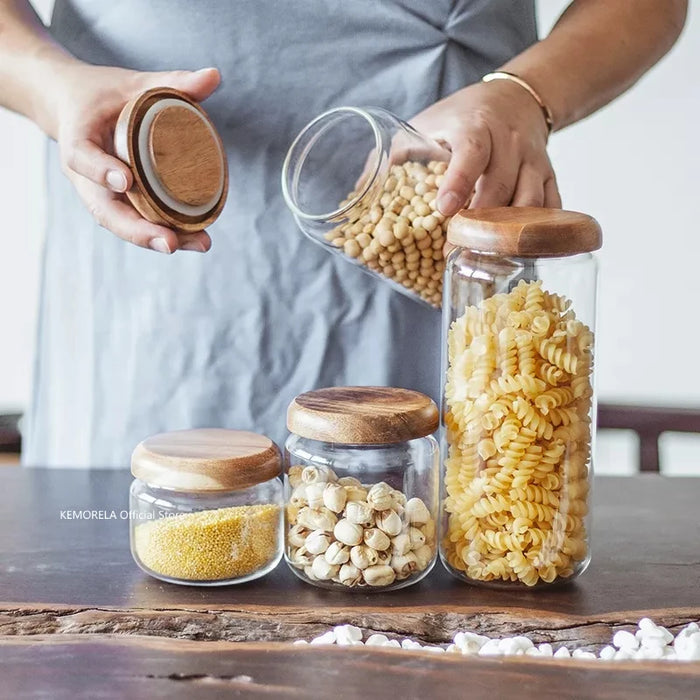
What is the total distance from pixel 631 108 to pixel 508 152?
1.24 metres

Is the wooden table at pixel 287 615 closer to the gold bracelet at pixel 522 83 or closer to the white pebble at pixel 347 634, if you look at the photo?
the white pebble at pixel 347 634

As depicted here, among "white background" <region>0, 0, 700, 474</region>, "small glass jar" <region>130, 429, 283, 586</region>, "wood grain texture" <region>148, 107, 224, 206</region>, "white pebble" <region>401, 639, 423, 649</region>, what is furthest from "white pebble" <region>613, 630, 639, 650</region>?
"white background" <region>0, 0, 700, 474</region>

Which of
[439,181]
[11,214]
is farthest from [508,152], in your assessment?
[11,214]

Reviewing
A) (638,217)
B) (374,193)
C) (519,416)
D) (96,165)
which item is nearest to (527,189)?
(374,193)

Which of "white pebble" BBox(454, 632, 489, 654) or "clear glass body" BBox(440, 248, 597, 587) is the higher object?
"clear glass body" BBox(440, 248, 597, 587)

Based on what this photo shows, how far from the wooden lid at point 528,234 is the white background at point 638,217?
1.30m

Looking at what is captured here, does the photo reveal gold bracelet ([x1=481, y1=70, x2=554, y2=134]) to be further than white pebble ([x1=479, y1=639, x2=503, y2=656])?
Yes

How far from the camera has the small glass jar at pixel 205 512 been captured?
749 mm

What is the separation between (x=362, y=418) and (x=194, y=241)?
24cm

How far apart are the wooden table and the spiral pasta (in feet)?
0.12

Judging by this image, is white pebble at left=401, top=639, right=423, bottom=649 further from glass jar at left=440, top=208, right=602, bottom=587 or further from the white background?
the white background

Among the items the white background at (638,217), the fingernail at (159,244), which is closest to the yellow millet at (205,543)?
the fingernail at (159,244)

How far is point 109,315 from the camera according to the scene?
1152 millimetres

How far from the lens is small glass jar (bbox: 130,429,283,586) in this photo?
749mm
